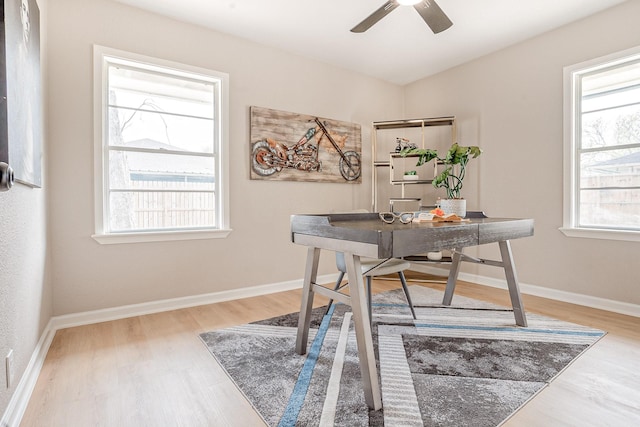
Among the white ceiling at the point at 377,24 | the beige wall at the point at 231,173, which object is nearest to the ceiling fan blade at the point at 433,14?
the white ceiling at the point at 377,24

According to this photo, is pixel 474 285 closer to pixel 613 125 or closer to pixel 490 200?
pixel 490 200

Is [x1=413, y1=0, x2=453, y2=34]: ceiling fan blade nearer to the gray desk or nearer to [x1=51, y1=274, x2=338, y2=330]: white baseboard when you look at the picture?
the gray desk

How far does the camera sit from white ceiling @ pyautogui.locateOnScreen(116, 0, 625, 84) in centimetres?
280

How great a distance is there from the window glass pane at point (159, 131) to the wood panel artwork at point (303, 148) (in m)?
0.50

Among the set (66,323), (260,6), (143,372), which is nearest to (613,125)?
(260,6)

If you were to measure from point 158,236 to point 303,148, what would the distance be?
1761 millimetres

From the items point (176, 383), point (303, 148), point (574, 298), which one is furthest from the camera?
point (303, 148)

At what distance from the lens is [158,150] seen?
2988 mm

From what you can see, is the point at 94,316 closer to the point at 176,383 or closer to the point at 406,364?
the point at 176,383

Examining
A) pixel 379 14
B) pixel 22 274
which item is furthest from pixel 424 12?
pixel 22 274

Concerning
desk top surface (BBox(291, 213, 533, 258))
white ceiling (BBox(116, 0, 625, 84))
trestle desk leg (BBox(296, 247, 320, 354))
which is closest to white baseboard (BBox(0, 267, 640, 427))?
trestle desk leg (BBox(296, 247, 320, 354))

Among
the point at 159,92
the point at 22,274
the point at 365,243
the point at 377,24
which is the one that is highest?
the point at 377,24

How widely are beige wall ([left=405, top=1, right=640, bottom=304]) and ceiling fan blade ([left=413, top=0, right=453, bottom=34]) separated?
5.36 feet

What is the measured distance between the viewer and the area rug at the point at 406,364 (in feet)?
4.91
